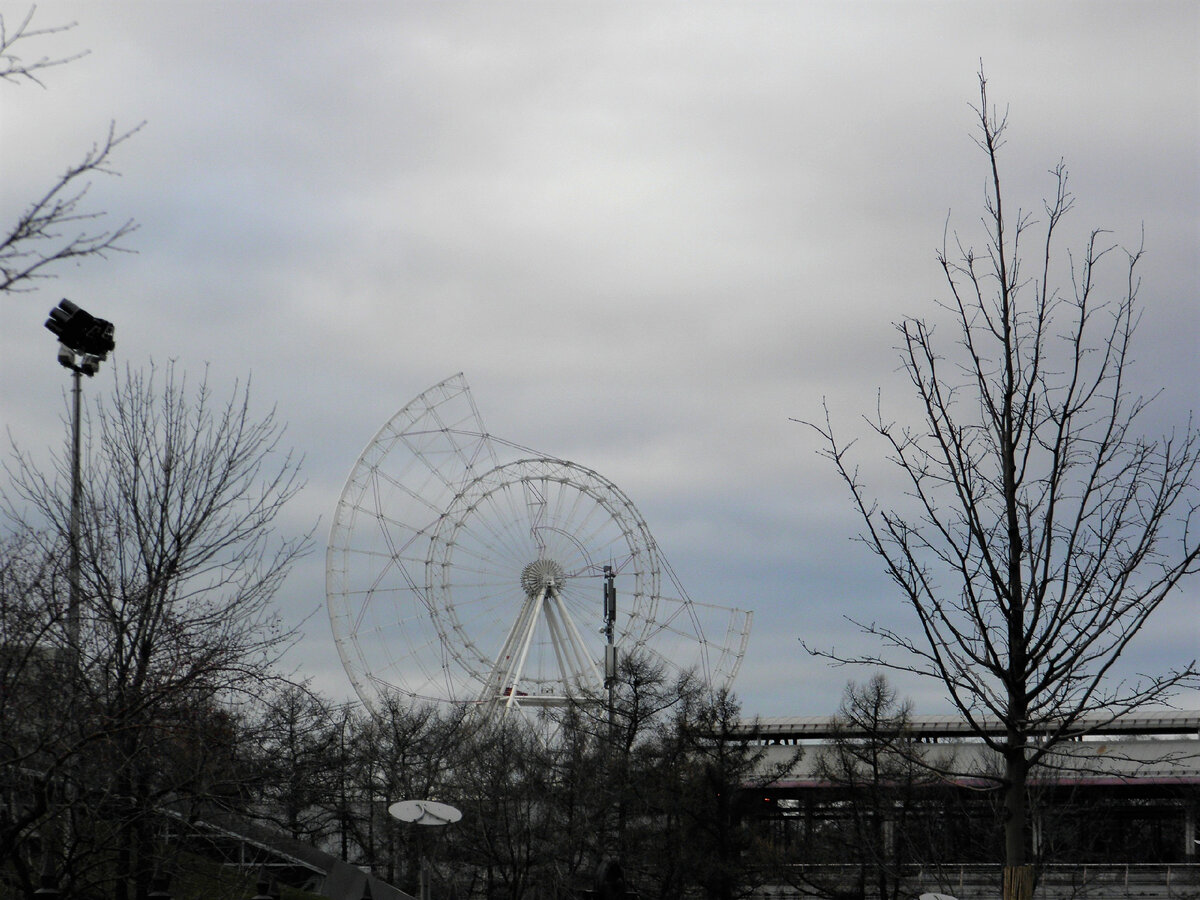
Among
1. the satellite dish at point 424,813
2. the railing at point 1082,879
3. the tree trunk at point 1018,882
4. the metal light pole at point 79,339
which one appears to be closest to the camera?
the tree trunk at point 1018,882

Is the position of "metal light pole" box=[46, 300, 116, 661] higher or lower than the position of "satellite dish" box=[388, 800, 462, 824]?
higher

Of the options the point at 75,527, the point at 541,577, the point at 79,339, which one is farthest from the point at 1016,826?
the point at 541,577

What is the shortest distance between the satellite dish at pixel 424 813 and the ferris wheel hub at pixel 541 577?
33943mm

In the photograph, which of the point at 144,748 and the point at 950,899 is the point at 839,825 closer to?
the point at 950,899

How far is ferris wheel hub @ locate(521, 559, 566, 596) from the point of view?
56594 mm

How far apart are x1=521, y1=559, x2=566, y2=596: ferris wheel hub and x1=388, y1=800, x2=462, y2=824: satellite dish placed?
3394 centimetres

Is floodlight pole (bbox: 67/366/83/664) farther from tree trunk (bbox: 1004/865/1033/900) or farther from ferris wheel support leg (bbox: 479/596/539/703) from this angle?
ferris wheel support leg (bbox: 479/596/539/703)

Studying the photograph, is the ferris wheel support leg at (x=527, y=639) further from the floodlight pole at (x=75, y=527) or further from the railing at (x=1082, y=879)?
the floodlight pole at (x=75, y=527)

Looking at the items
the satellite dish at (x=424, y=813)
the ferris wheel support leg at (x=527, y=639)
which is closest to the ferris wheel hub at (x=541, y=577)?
the ferris wheel support leg at (x=527, y=639)

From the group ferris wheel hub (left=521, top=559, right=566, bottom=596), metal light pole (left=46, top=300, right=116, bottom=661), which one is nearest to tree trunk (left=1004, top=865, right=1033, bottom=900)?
metal light pole (left=46, top=300, right=116, bottom=661)

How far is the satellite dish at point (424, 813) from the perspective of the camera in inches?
867

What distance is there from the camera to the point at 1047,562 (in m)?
10.7

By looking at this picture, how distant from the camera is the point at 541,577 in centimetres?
5672

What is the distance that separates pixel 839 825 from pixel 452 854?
46.8 feet
